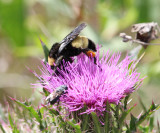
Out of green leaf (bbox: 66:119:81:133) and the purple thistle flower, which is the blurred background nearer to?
the purple thistle flower

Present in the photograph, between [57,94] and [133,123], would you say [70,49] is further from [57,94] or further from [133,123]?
[133,123]

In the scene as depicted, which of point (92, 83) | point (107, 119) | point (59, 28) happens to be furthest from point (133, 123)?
point (59, 28)

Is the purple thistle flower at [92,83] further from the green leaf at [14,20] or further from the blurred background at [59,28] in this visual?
the green leaf at [14,20]

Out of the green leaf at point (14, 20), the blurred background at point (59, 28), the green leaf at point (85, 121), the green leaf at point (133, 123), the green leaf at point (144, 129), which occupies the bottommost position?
the green leaf at point (144, 129)

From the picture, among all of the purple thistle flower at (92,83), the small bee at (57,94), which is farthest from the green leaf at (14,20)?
the small bee at (57,94)

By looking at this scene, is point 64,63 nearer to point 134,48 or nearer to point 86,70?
point 86,70
